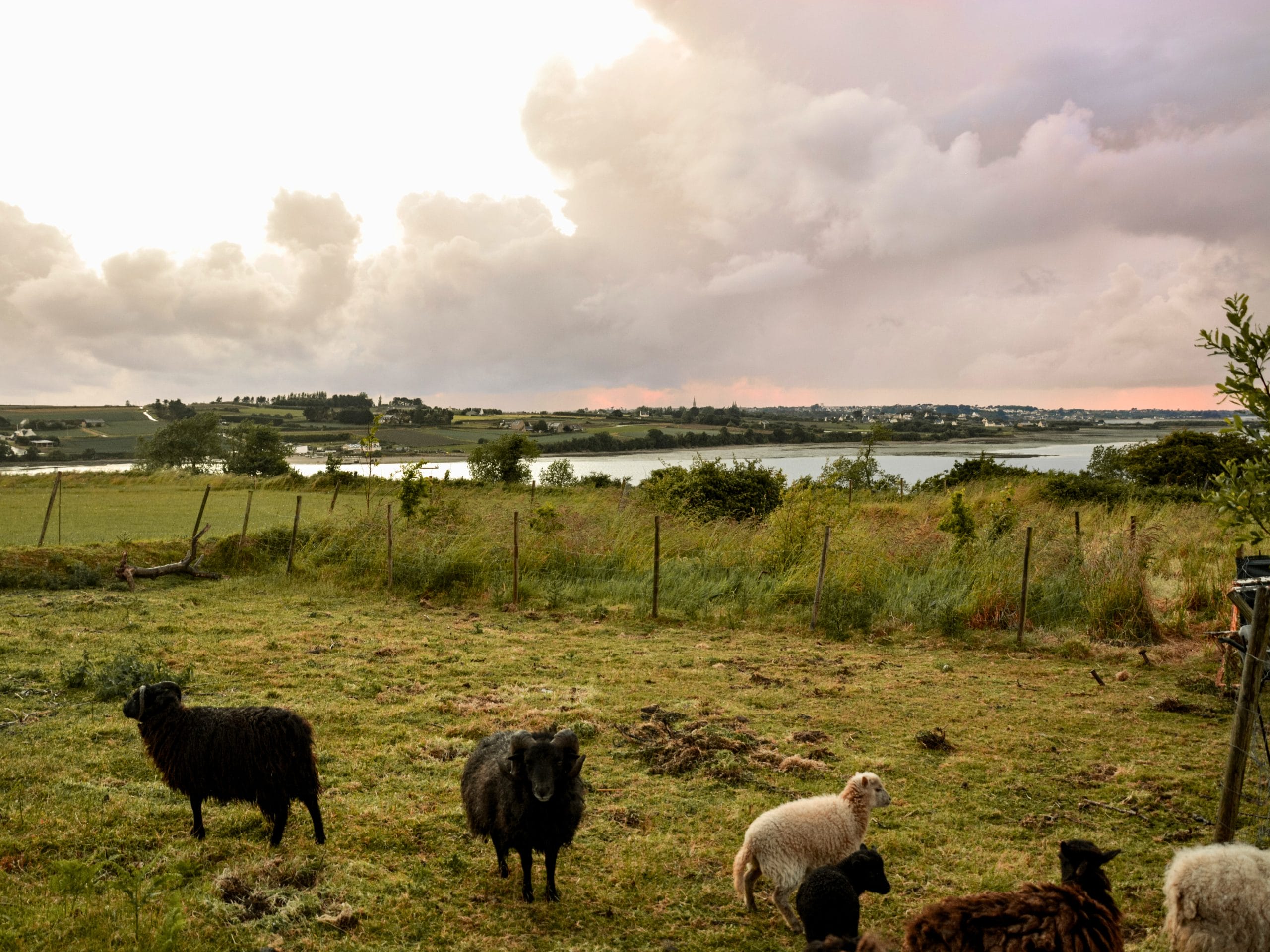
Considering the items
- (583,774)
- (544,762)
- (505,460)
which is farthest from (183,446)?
(544,762)

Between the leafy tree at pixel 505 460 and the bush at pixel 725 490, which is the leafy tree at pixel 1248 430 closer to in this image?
the bush at pixel 725 490

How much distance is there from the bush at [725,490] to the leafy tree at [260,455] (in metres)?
40.8

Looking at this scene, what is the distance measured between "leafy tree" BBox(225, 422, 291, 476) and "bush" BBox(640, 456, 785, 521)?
40.8 metres

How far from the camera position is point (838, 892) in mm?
3988

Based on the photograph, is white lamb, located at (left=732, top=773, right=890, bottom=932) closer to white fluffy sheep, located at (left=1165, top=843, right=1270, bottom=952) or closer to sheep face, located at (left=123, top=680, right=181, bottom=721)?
white fluffy sheep, located at (left=1165, top=843, right=1270, bottom=952)

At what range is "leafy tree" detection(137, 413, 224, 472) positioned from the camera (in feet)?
243

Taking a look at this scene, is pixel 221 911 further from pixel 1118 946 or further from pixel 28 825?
pixel 1118 946

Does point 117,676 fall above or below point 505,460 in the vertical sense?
below

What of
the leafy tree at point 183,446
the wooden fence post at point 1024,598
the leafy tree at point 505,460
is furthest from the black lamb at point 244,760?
the leafy tree at point 183,446

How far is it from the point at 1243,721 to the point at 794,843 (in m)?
3.25

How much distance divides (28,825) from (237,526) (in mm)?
21865

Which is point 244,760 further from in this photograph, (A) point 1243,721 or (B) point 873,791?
(A) point 1243,721

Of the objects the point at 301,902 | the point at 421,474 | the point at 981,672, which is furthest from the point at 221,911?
the point at 421,474

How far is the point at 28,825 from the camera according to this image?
214 inches
